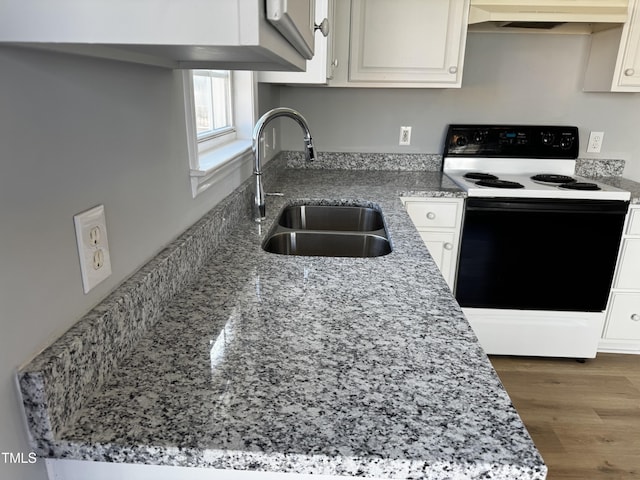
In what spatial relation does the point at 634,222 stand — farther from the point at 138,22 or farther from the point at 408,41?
the point at 138,22

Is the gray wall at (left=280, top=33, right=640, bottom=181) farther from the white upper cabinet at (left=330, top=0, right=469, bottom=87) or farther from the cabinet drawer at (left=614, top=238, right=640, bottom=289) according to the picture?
the cabinet drawer at (left=614, top=238, right=640, bottom=289)

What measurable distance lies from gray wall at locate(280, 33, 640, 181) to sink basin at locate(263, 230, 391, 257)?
1377mm

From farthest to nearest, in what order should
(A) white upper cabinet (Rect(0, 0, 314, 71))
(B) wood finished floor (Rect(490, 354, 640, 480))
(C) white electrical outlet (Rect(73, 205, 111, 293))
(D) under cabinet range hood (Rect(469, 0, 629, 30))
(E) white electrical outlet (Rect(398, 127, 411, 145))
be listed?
1. (E) white electrical outlet (Rect(398, 127, 411, 145))
2. (D) under cabinet range hood (Rect(469, 0, 629, 30))
3. (B) wood finished floor (Rect(490, 354, 640, 480))
4. (C) white electrical outlet (Rect(73, 205, 111, 293))
5. (A) white upper cabinet (Rect(0, 0, 314, 71))

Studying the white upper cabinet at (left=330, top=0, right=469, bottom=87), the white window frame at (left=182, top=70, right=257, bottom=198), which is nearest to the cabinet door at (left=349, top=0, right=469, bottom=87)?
the white upper cabinet at (left=330, top=0, right=469, bottom=87)

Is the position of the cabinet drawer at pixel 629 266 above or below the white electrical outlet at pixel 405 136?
below

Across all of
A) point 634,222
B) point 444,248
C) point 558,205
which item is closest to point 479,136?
point 558,205

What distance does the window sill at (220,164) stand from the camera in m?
1.19

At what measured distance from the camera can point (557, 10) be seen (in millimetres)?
2193

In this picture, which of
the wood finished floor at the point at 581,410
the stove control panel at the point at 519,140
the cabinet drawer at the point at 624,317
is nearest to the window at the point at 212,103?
the stove control panel at the point at 519,140

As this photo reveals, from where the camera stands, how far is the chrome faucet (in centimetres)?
155

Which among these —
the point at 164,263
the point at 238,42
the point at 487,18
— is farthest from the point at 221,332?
the point at 487,18

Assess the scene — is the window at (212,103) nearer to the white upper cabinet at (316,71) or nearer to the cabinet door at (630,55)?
the white upper cabinet at (316,71)

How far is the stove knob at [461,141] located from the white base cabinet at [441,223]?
0.60 metres

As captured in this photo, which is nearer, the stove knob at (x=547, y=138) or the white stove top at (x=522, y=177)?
the white stove top at (x=522, y=177)
